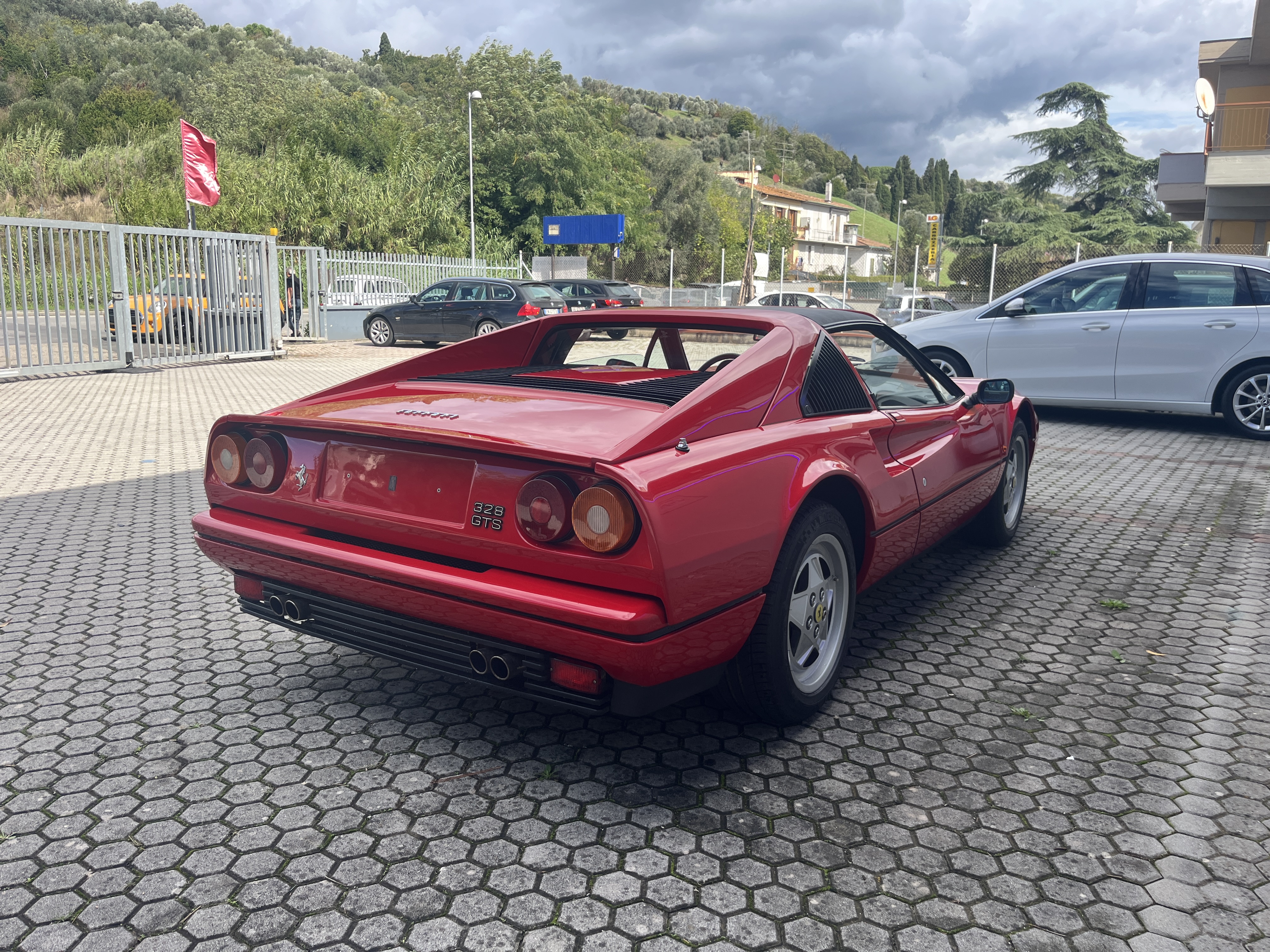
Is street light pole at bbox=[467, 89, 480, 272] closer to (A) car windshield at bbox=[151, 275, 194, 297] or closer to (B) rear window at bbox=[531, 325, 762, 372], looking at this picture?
(A) car windshield at bbox=[151, 275, 194, 297]

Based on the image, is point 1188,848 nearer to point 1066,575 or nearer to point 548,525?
point 548,525

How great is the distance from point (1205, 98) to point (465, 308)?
2005cm

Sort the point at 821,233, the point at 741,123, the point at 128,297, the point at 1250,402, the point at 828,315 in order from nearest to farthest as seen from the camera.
Result: the point at 828,315, the point at 1250,402, the point at 128,297, the point at 821,233, the point at 741,123

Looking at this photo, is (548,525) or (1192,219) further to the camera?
(1192,219)

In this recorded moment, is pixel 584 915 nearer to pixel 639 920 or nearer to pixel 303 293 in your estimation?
pixel 639 920

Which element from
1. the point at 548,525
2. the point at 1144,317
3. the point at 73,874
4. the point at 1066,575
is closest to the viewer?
the point at 73,874

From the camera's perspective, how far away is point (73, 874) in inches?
95.1

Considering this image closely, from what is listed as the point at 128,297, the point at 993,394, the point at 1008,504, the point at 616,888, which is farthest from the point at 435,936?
the point at 128,297

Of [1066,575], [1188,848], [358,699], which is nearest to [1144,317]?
[1066,575]

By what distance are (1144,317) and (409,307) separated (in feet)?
55.7

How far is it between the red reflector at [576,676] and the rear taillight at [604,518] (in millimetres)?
313

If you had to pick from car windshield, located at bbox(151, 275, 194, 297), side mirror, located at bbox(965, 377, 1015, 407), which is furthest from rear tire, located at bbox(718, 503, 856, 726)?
car windshield, located at bbox(151, 275, 194, 297)

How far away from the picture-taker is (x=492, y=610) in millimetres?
2625

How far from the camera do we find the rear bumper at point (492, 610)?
98.8 inches
